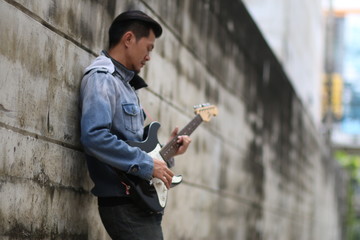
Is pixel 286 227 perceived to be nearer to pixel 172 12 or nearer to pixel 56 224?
pixel 172 12

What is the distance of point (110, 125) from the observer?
382 centimetres

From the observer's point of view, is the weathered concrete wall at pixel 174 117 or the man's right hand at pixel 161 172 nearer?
the weathered concrete wall at pixel 174 117

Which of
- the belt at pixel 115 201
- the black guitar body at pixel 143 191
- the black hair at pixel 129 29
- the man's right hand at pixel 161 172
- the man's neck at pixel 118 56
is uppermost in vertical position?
the black hair at pixel 129 29

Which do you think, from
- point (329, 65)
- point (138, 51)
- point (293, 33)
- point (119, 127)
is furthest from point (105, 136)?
point (329, 65)

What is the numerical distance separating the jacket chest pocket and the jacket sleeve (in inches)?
4.5

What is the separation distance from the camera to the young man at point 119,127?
3768 mm

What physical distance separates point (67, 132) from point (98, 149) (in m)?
0.41

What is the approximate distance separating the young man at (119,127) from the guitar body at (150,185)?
4 centimetres

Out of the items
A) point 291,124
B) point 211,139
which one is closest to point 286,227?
point 291,124

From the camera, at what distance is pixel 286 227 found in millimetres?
14086

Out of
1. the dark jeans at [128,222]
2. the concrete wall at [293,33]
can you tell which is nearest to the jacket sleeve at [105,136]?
the dark jeans at [128,222]

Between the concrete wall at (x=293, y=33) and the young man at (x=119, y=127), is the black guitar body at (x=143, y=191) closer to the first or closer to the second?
the young man at (x=119, y=127)

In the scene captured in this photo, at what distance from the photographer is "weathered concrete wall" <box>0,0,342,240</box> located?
11.7ft

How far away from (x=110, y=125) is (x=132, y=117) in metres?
0.30
